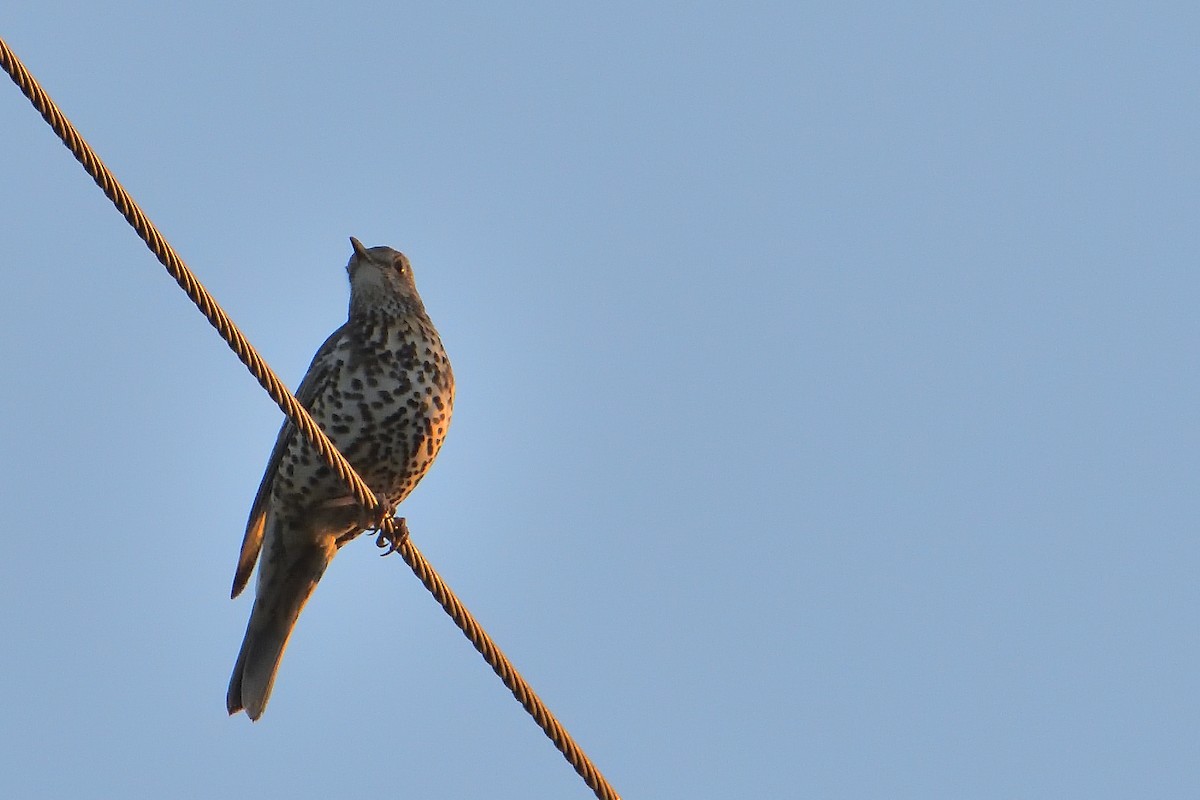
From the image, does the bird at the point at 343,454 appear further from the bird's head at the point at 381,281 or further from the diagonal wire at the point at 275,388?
the diagonal wire at the point at 275,388

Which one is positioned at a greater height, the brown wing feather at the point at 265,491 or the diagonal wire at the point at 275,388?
the brown wing feather at the point at 265,491

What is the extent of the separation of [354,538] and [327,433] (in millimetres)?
682

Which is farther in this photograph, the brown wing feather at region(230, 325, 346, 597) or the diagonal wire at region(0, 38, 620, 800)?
the brown wing feather at region(230, 325, 346, 597)

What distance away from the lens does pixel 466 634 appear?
244 inches

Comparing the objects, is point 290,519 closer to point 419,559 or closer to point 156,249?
point 419,559

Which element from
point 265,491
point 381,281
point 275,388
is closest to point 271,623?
point 265,491

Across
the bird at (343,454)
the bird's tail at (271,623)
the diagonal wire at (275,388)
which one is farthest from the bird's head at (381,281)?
the diagonal wire at (275,388)

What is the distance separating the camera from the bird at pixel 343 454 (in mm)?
9180

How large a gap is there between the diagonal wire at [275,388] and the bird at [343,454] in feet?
6.64

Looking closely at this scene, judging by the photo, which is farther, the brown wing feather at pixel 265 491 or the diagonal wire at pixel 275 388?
the brown wing feather at pixel 265 491

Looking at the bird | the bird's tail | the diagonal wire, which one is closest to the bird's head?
the bird

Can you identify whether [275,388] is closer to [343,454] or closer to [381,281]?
[343,454]

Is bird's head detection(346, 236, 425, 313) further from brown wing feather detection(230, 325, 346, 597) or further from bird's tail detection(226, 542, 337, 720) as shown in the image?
bird's tail detection(226, 542, 337, 720)

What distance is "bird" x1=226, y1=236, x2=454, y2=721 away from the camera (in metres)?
9.18
